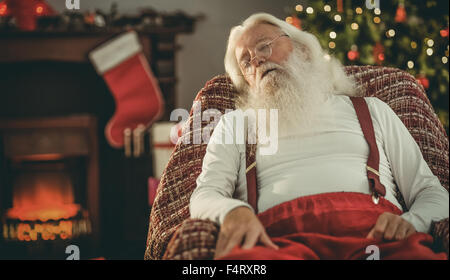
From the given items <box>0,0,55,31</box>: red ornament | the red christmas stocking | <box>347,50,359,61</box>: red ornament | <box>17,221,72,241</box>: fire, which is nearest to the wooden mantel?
the red christmas stocking

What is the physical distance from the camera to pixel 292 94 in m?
1.18

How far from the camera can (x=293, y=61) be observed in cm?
122

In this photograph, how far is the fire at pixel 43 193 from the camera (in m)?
2.93

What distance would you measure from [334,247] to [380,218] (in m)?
0.12

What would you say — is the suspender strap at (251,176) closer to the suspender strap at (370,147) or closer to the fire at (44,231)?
the suspender strap at (370,147)

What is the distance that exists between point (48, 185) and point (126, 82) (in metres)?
0.95

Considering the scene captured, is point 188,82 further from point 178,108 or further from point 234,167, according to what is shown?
point 234,167

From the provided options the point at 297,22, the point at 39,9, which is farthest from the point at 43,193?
the point at 297,22

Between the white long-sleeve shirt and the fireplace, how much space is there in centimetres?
198

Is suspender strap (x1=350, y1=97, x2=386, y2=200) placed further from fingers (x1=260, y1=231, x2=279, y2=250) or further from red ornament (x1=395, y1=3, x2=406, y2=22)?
red ornament (x1=395, y1=3, x2=406, y2=22)

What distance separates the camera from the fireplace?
2.72m

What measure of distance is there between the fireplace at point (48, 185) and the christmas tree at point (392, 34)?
67.2 inches

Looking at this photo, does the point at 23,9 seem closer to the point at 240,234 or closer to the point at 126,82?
the point at 126,82

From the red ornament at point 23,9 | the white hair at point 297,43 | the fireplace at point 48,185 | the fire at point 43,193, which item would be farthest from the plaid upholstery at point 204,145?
the fire at point 43,193
